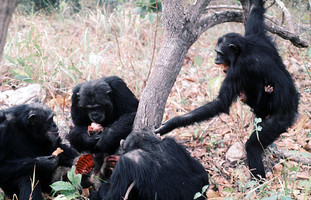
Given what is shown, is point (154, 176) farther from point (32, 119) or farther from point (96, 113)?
point (32, 119)

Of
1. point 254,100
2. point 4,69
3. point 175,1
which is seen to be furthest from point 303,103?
point 4,69

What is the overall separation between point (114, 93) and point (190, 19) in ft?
5.58

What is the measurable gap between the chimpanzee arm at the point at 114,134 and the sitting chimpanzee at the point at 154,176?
1.02 metres

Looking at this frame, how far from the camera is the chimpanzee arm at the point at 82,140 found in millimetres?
4918

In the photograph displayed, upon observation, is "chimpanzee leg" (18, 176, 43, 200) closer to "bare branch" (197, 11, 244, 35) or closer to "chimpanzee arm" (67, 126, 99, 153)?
"chimpanzee arm" (67, 126, 99, 153)

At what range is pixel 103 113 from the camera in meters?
4.90

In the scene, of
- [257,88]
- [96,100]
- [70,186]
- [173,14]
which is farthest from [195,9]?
[70,186]

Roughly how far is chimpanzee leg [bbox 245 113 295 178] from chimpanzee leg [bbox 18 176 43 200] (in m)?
2.86

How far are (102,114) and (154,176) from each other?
5.66ft

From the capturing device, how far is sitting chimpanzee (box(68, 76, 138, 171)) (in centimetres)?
477

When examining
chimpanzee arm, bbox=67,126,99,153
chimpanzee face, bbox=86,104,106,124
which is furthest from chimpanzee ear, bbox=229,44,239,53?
chimpanzee arm, bbox=67,126,99,153

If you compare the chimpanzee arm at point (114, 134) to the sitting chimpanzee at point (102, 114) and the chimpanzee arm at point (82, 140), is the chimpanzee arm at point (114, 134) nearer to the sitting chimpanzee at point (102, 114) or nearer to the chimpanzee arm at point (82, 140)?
the sitting chimpanzee at point (102, 114)

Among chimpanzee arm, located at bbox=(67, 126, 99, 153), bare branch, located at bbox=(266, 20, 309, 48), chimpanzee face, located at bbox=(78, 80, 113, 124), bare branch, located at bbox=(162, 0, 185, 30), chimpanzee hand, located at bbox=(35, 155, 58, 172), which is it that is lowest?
chimpanzee hand, located at bbox=(35, 155, 58, 172)

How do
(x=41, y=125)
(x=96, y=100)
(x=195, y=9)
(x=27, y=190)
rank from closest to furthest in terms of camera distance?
(x=27, y=190), (x=195, y=9), (x=41, y=125), (x=96, y=100)
